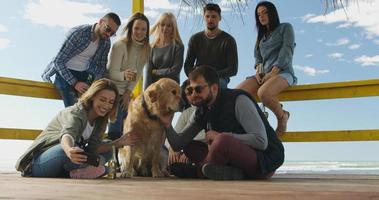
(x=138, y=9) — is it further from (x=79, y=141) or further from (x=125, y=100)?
(x=79, y=141)

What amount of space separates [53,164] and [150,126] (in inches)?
30.4

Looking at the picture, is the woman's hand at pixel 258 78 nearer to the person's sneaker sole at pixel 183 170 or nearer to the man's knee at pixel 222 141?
the person's sneaker sole at pixel 183 170

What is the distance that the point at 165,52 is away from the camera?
4258 mm

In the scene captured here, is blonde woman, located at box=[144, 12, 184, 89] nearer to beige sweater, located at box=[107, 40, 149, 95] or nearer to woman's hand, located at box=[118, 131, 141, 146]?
beige sweater, located at box=[107, 40, 149, 95]

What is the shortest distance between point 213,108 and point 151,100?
592 mm

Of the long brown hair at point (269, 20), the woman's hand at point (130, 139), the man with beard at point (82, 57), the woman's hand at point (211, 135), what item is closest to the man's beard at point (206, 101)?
the woman's hand at point (211, 135)

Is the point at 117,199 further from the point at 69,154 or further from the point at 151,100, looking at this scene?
the point at 151,100

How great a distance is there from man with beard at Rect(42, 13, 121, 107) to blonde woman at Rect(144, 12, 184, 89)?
40 centimetres

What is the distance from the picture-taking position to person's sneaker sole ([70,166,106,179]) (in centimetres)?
308

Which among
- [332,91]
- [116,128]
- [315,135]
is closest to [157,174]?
[116,128]

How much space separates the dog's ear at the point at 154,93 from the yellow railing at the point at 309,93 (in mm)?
1930

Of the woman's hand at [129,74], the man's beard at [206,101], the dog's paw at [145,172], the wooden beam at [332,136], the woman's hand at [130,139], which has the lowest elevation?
the wooden beam at [332,136]

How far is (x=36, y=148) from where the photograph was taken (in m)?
3.32

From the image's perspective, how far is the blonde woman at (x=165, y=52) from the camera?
419 centimetres
